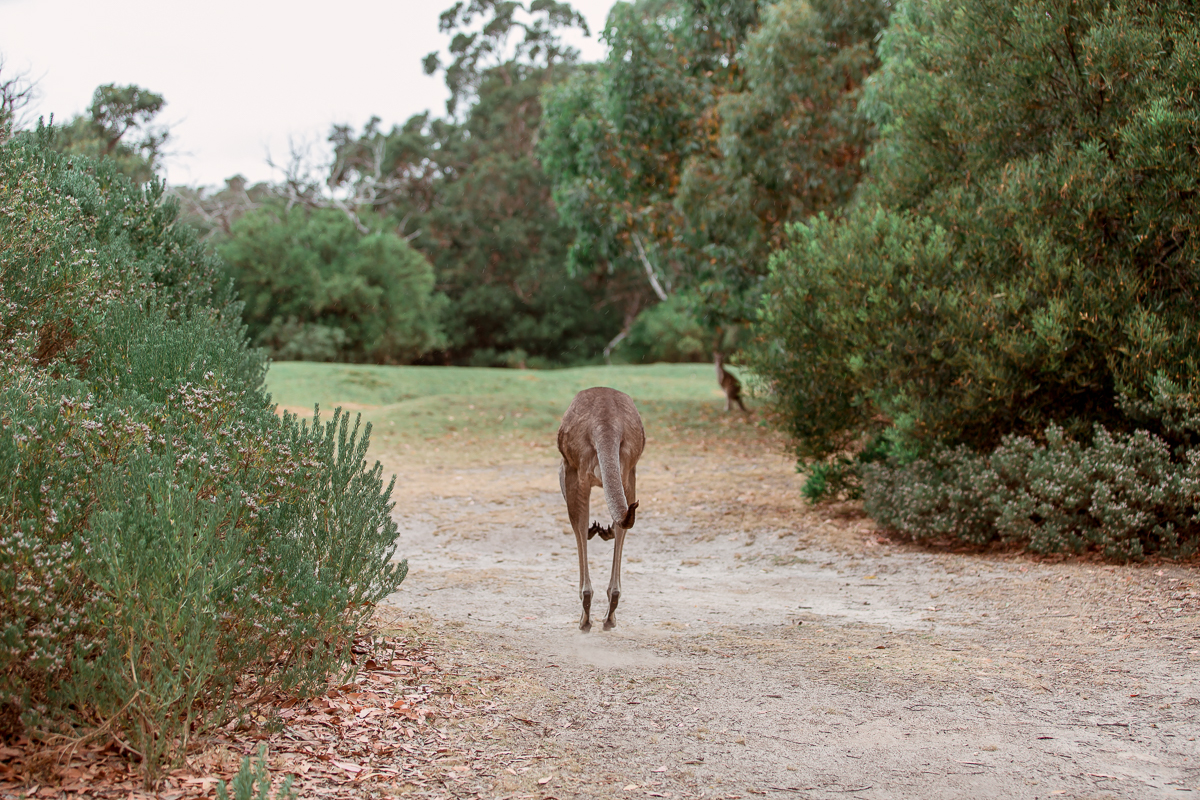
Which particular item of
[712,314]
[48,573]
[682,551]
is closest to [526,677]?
[48,573]

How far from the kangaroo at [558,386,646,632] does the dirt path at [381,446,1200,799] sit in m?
0.34

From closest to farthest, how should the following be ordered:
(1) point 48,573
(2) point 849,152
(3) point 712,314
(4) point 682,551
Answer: (1) point 48,573
(4) point 682,551
(2) point 849,152
(3) point 712,314

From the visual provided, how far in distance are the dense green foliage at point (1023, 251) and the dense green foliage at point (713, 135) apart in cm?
573

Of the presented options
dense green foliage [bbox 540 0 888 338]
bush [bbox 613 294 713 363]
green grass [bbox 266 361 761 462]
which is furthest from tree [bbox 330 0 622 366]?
dense green foliage [bbox 540 0 888 338]

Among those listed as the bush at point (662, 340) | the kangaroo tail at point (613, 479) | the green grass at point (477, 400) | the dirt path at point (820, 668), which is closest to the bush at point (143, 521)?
the dirt path at point (820, 668)

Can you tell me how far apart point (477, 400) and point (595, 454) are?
15.8 meters

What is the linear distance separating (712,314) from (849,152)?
168 inches

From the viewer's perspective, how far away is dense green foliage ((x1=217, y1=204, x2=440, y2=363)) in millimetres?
34594

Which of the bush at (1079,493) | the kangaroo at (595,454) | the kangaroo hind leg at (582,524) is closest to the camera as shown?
the kangaroo at (595,454)

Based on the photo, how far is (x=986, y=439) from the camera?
9570 mm

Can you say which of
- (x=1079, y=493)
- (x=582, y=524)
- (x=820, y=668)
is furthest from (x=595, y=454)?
(x=1079, y=493)

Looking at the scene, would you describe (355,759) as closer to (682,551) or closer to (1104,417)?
(682,551)

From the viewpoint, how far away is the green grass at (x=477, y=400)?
18812 millimetres

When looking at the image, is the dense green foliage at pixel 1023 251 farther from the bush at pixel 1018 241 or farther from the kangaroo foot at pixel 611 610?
the kangaroo foot at pixel 611 610
